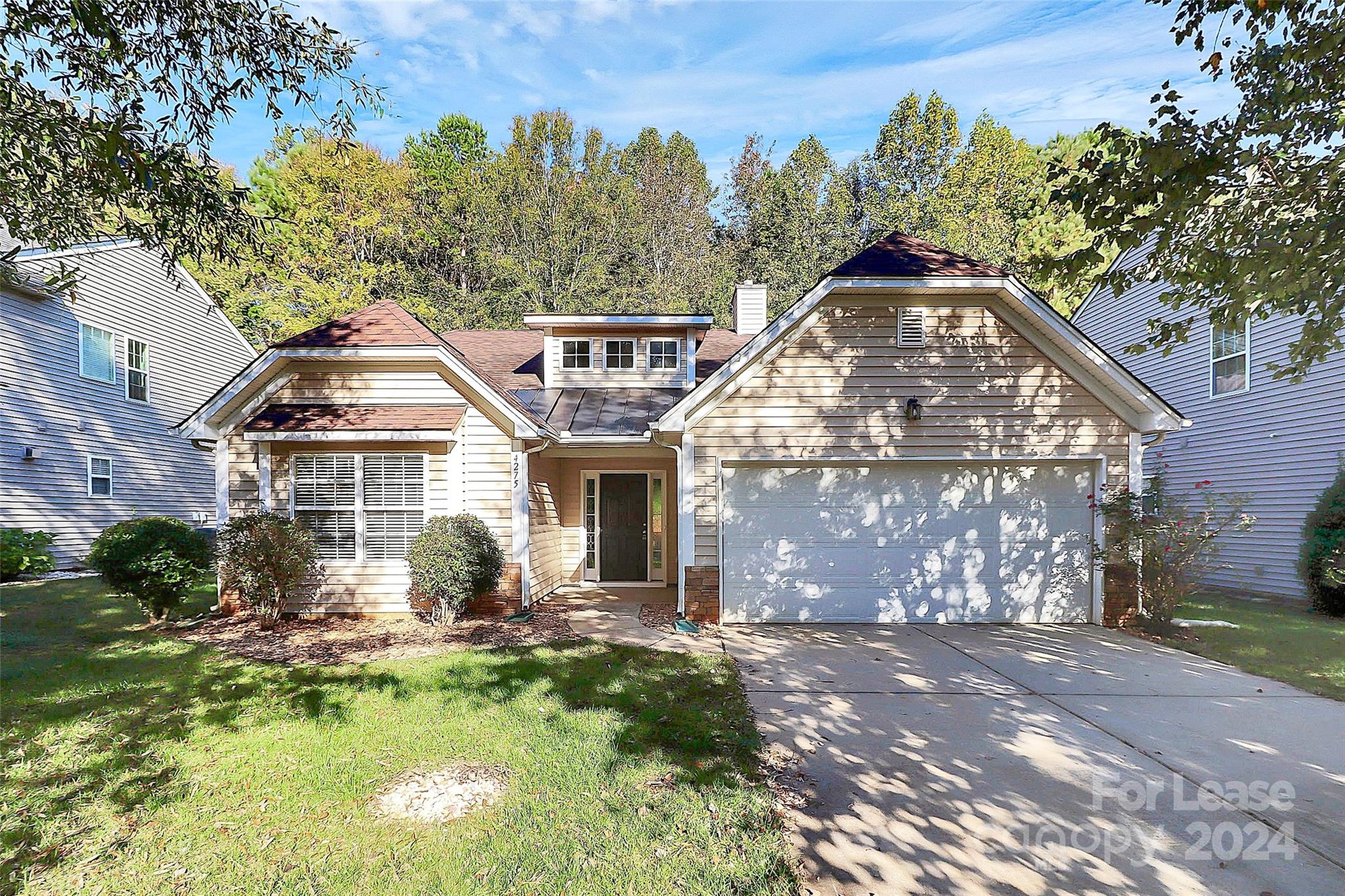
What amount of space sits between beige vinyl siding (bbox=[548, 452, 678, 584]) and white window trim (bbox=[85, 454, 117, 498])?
10387mm

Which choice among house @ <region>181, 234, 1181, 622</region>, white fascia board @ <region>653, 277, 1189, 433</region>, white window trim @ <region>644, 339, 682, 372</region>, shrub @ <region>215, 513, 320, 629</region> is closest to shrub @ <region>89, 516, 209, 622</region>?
shrub @ <region>215, 513, 320, 629</region>

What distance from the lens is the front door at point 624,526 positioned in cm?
1199

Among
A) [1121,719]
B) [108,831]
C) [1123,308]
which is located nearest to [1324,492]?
[1123,308]

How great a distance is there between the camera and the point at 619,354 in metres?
12.3

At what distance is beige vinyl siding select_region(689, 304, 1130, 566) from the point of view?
28.1 feet

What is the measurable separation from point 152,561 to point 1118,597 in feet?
42.5

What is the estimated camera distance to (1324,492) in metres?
9.31

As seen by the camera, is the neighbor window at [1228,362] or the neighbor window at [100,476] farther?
the neighbor window at [100,476]

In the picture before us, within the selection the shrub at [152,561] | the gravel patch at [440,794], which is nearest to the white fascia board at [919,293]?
the gravel patch at [440,794]

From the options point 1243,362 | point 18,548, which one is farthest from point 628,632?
point 1243,362

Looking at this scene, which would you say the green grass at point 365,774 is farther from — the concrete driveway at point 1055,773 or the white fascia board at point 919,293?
the white fascia board at point 919,293

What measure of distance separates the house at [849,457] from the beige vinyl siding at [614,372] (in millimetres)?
3206

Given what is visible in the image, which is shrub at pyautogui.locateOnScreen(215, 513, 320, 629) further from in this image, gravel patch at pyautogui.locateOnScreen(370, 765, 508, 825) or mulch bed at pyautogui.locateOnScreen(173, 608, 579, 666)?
gravel patch at pyautogui.locateOnScreen(370, 765, 508, 825)

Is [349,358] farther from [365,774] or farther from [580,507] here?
[365,774]
